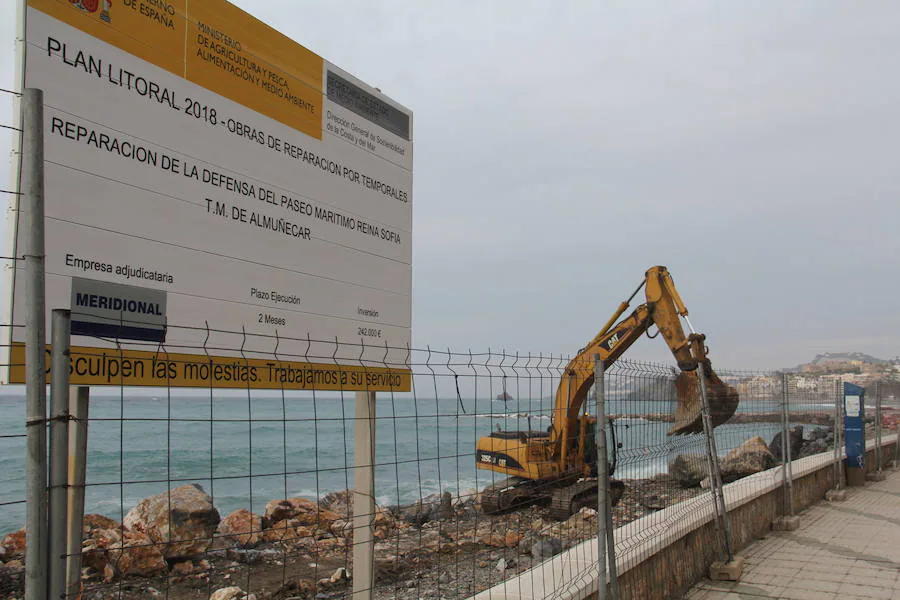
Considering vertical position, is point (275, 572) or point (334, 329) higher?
point (334, 329)

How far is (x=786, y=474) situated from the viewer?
34.0ft

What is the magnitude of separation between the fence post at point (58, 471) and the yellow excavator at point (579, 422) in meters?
9.79

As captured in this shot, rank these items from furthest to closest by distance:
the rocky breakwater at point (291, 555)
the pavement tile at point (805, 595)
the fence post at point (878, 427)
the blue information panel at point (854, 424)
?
the fence post at point (878, 427) → the blue information panel at point (854, 424) → the rocky breakwater at point (291, 555) → the pavement tile at point (805, 595)

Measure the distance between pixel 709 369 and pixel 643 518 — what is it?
6.92 m

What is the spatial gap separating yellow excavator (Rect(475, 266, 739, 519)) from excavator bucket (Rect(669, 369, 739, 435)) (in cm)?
3

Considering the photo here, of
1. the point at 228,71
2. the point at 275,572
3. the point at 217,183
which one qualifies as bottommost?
the point at 275,572

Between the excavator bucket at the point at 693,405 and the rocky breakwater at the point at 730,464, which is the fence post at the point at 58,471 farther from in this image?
the rocky breakwater at the point at 730,464

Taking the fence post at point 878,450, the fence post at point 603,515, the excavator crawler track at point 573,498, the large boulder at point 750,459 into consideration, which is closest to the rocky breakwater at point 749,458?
the large boulder at point 750,459

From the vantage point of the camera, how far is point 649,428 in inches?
261

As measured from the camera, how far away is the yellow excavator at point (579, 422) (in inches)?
477

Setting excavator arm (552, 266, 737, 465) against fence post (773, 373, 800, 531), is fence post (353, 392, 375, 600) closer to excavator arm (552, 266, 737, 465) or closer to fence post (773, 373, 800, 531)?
fence post (773, 373, 800, 531)

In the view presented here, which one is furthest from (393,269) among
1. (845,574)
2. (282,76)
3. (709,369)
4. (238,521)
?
(709,369)

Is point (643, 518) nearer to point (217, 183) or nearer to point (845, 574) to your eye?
point (845, 574)

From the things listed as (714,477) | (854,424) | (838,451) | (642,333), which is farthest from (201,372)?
(854,424)
